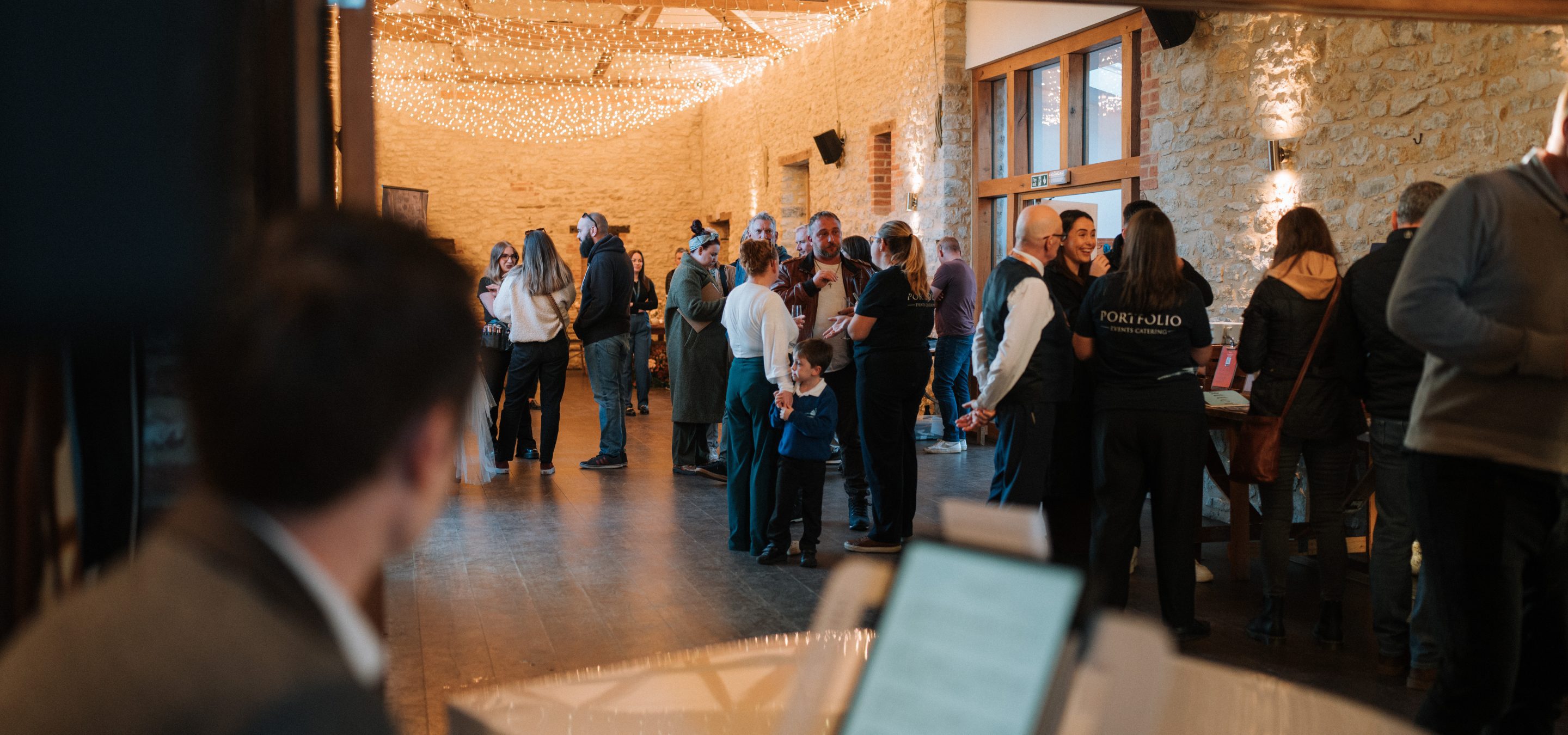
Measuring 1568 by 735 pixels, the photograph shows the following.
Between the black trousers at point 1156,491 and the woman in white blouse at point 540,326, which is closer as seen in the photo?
the black trousers at point 1156,491

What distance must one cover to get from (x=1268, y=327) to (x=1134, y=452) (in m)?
0.63

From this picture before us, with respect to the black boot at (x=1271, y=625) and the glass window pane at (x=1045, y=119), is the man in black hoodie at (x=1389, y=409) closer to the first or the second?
the black boot at (x=1271, y=625)

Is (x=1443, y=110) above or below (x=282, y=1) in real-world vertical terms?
above

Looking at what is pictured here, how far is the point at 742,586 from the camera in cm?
424

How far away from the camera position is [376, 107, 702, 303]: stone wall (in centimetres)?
1538

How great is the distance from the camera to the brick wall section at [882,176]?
10266mm

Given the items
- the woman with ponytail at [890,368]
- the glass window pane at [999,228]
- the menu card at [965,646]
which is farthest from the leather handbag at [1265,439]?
the glass window pane at [999,228]

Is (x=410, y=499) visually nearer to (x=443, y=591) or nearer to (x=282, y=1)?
Result: (x=282, y=1)

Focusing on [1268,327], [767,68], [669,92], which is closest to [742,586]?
[1268,327]

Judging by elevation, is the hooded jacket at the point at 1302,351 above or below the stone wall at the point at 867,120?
below

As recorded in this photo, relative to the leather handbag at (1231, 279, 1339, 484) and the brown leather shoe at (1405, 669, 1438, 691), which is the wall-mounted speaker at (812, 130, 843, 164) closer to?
the leather handbag at (1231, 279, 1339, 484)

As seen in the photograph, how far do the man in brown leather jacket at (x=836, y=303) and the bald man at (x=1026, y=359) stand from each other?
48.9 inches

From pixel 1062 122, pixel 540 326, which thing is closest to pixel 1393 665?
pixel 540 326

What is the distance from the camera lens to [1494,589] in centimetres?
201
